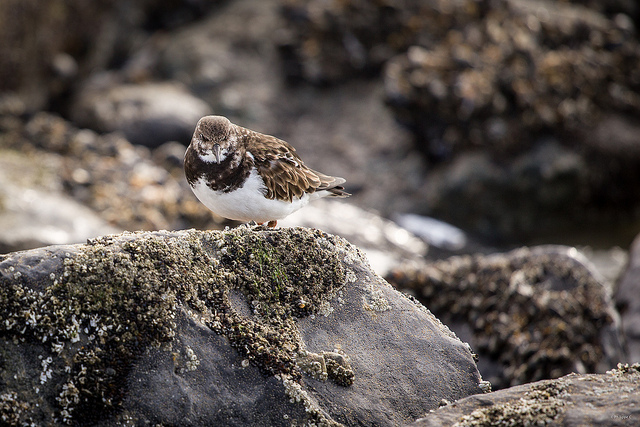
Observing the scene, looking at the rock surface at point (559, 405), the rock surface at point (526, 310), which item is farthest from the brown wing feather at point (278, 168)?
the rock surface at point (526, 310)

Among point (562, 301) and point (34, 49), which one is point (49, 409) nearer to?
point (562, 301)

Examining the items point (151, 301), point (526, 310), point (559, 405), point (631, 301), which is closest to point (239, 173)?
point (151, 301)

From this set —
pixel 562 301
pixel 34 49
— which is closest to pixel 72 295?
pixel 562 301

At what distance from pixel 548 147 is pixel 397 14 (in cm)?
481

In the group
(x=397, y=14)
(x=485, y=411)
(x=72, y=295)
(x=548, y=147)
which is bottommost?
(x=72, y=295)

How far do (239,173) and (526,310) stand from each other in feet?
11.8

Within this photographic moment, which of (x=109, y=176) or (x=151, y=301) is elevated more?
(x=151, y=301)

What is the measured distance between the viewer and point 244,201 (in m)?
4.53

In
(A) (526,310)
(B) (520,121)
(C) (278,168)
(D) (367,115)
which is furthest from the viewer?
(D) (367,115)

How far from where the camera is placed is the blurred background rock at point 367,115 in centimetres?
970

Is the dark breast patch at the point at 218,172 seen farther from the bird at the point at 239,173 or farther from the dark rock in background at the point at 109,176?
the dark rock in background at the point at 109,176

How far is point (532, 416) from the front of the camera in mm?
2975

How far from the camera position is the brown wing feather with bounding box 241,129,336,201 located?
15.4 feet

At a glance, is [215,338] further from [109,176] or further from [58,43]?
[58,43]
